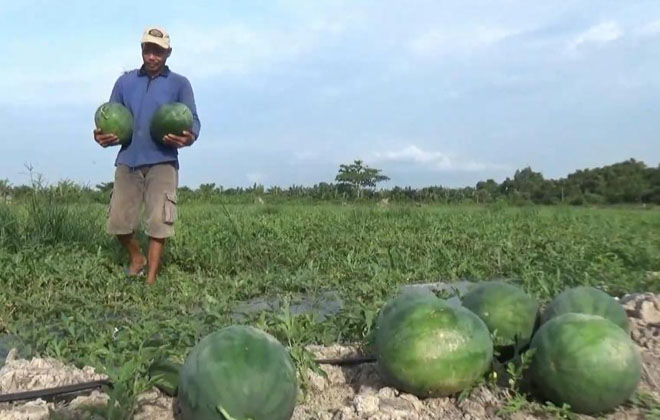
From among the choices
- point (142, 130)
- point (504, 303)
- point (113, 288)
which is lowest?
point (113, 288)

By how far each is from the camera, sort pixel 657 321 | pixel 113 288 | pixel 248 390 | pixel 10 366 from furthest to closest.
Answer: pixel 113 288 < pixel 657 321 < pixel 10 366 < pixel 248 390

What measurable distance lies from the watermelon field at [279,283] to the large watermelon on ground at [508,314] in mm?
120

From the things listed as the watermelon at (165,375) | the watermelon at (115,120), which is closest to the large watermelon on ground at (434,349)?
the watermelon at (165,375)

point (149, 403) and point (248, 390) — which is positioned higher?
point (248, 390)

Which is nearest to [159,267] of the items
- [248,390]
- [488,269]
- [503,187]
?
[488,269]

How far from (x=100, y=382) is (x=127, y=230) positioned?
3311 millimetres

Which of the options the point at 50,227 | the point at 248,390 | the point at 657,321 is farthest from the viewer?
the point at 50,227

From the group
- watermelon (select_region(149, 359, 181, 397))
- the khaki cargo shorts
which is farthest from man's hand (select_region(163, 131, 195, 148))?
watermelon (select_region(149, 359, 181, 397))

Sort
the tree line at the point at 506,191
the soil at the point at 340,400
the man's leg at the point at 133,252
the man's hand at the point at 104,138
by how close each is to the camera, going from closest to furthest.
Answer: the soil at the point at 340,400, the man's hand at the point at 104,138, the man's leg at the point at 133,252, the tree line at the point at 506,191

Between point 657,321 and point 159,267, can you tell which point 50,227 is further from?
point 657,321

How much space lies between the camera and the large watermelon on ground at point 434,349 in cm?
215

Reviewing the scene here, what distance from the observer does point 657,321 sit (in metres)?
3.09

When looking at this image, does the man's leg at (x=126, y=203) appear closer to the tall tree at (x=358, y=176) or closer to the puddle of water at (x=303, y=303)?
the puddle of water at (x=303, y=303)

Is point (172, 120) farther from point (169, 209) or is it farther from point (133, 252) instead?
point (133, 252)
